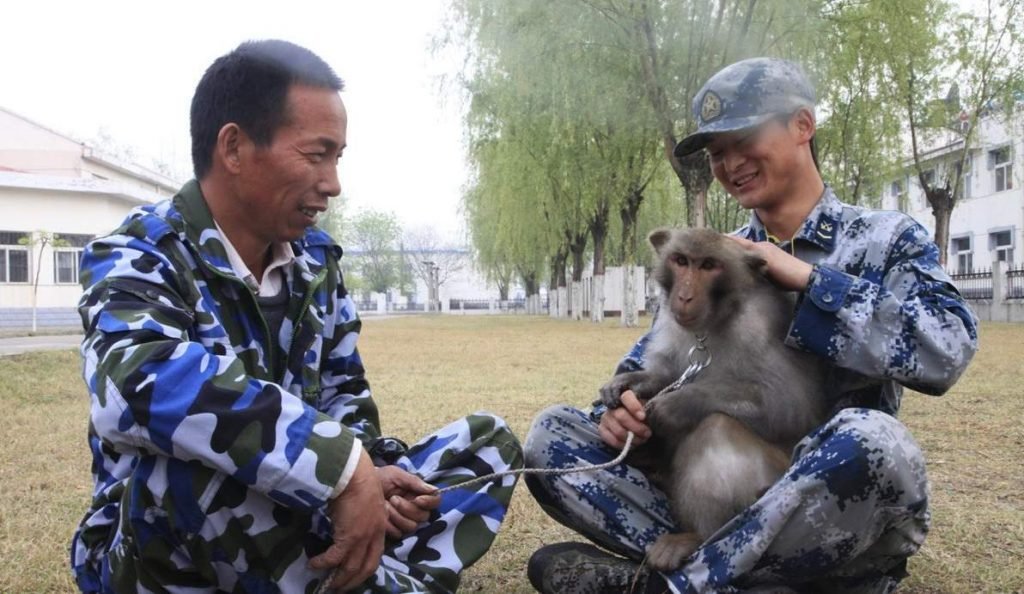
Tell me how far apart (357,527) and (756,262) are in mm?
1420

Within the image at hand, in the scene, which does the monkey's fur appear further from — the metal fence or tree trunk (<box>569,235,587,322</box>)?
tree trunk (<box>569,235,587,322</box>)

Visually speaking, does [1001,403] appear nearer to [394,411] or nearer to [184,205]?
[394,411]

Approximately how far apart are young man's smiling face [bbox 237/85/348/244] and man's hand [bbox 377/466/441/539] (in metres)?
0.75

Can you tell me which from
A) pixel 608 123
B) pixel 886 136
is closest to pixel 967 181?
pixel 886 136

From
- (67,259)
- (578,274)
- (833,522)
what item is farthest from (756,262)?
(578,274)

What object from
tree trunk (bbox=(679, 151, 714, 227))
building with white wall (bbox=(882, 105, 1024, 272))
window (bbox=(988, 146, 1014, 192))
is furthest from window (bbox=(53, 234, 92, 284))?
window (bbox=(988, 146, 1014, 192))

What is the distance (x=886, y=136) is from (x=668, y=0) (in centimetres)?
984

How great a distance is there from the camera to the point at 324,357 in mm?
2729

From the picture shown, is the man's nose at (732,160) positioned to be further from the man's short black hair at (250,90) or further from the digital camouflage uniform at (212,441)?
the man's short black hair at (250,90)

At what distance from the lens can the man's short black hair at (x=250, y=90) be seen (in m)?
2.30

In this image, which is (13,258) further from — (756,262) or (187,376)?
(756,262)

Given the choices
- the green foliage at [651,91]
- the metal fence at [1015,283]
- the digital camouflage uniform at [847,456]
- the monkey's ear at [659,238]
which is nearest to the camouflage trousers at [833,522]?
the digital camouflage uniform at [847,456]

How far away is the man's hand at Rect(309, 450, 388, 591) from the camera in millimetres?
1975

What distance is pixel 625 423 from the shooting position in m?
2.70
